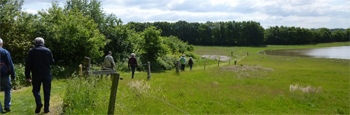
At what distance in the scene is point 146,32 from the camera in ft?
102

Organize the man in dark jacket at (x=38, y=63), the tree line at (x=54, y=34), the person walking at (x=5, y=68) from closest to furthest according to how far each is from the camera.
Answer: the man in dark jacket at (x=38, y=63), the person walking at (x=5, y=68), the tree line at (x=54, y=34)

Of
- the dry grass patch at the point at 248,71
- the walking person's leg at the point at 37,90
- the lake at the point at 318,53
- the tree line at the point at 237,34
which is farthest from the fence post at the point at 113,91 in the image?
the tree line at the point at 237,34

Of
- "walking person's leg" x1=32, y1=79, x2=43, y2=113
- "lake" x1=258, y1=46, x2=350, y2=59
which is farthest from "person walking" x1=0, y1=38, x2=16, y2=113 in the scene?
"lake" x1=258, y1=46, x2=350, y2=59

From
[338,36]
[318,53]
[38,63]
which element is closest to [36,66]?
[38,63]

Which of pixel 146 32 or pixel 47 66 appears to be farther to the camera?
pixel 146 32

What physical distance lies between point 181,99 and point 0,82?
24.3 feet

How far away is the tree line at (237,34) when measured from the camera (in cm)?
12744

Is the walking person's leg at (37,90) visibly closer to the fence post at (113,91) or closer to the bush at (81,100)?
the bush at (81,100)

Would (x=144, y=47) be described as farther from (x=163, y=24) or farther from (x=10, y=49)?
(x=163, y=24)

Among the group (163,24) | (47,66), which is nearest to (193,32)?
(163,24)

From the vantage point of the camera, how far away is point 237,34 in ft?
424

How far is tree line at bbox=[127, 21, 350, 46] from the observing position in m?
127

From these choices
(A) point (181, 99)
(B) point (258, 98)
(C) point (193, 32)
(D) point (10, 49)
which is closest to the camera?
(A) point (181, 99)

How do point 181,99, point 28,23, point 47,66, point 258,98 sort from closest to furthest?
point 47,66
point 181,99
point 258,98
point 28,23
